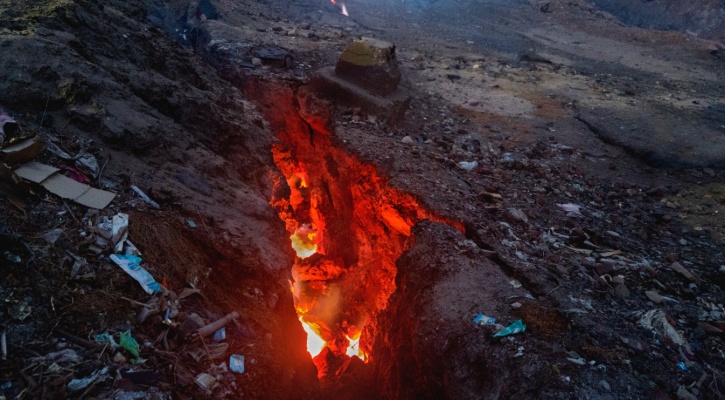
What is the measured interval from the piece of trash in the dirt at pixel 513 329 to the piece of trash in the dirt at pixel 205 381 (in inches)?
71.6

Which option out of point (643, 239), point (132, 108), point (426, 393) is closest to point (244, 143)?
point (132, 108)

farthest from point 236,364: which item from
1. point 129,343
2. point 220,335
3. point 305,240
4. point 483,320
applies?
point 305,240

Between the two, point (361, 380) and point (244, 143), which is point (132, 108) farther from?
point (361, 380)

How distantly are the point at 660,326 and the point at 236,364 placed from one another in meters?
2.88

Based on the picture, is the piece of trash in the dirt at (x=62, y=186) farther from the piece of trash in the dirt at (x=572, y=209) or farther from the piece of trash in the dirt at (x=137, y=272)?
the piece of trash in the dirt at (x=572, y=209)

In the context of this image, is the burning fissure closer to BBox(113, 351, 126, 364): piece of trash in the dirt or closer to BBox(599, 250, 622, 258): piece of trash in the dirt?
BBox(599, 250, 622, 258): piece of trash in the dirt

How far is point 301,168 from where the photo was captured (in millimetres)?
6516

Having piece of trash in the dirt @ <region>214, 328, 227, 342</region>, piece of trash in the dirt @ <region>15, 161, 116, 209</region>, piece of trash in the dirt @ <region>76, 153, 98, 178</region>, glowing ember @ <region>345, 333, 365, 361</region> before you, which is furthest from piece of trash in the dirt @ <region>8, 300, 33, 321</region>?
glowing ember @ <region>345, 333, 365, 361</region>

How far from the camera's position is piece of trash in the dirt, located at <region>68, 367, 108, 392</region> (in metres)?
1.73

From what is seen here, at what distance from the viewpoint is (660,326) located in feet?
8.90

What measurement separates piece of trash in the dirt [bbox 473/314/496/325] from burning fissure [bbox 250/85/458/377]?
72.6 inches

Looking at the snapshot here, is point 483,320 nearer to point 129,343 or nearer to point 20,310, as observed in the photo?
point 129,343

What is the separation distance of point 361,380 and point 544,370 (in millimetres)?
2363

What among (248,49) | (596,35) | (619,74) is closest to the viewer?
(248,49)
